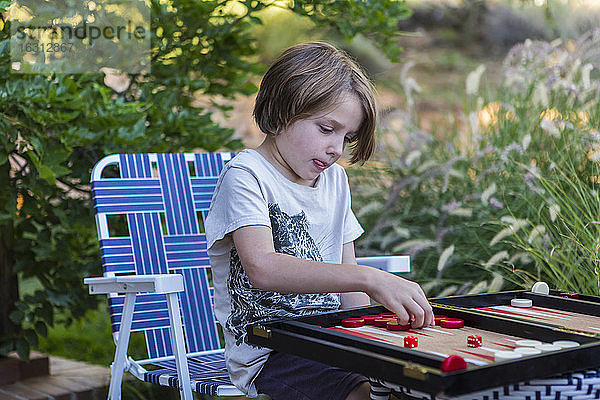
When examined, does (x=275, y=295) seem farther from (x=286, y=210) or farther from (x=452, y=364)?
(x=452, y=364)

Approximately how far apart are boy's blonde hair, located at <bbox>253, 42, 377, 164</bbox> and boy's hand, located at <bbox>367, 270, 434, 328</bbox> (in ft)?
1.89

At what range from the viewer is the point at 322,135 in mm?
1983

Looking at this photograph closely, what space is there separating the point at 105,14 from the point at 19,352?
1515 mm

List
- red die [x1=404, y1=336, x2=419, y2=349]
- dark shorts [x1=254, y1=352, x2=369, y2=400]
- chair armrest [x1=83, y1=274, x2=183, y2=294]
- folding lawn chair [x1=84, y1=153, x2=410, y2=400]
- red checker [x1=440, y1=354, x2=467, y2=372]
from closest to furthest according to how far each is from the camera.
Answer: red checker [x1=440, y1=354, x2=467, y2=372] → red die [x1=404, y1=336, x2=419, y2=349] → dark shorts [x1=254, y1=352, x2=369, y2=400] → chair armrest [x1=83, y1=274, x2=183, y2=294] → folding lawn chair [x1=84, y1=153, x2=410, y2=400]

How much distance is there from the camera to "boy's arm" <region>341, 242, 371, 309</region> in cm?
225

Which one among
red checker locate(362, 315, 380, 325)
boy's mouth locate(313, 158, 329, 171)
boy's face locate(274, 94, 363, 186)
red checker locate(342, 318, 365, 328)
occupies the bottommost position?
red checker locate(362, 315, 380, 325)

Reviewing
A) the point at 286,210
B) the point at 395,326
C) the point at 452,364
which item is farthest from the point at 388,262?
the point at 452,364

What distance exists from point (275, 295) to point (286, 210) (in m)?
0.23

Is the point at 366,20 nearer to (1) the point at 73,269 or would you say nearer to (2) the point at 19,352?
(1) the point at 73,269

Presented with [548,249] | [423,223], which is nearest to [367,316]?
[548,249]

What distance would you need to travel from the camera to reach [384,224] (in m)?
3.76

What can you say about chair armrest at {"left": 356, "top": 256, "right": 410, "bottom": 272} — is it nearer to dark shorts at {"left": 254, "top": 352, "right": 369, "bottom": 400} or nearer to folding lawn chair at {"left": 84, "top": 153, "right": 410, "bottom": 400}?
folding lawn chair at {"left": 84, "top": 153, "right": 410, "bottom": 400}

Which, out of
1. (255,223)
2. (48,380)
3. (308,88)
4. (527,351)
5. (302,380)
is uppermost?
(308,88)

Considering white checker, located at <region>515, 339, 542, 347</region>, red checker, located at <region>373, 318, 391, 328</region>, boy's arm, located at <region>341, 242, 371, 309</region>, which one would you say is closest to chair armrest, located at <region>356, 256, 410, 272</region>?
boy's arm, located at <region>341, 242, 371, 309</region>
